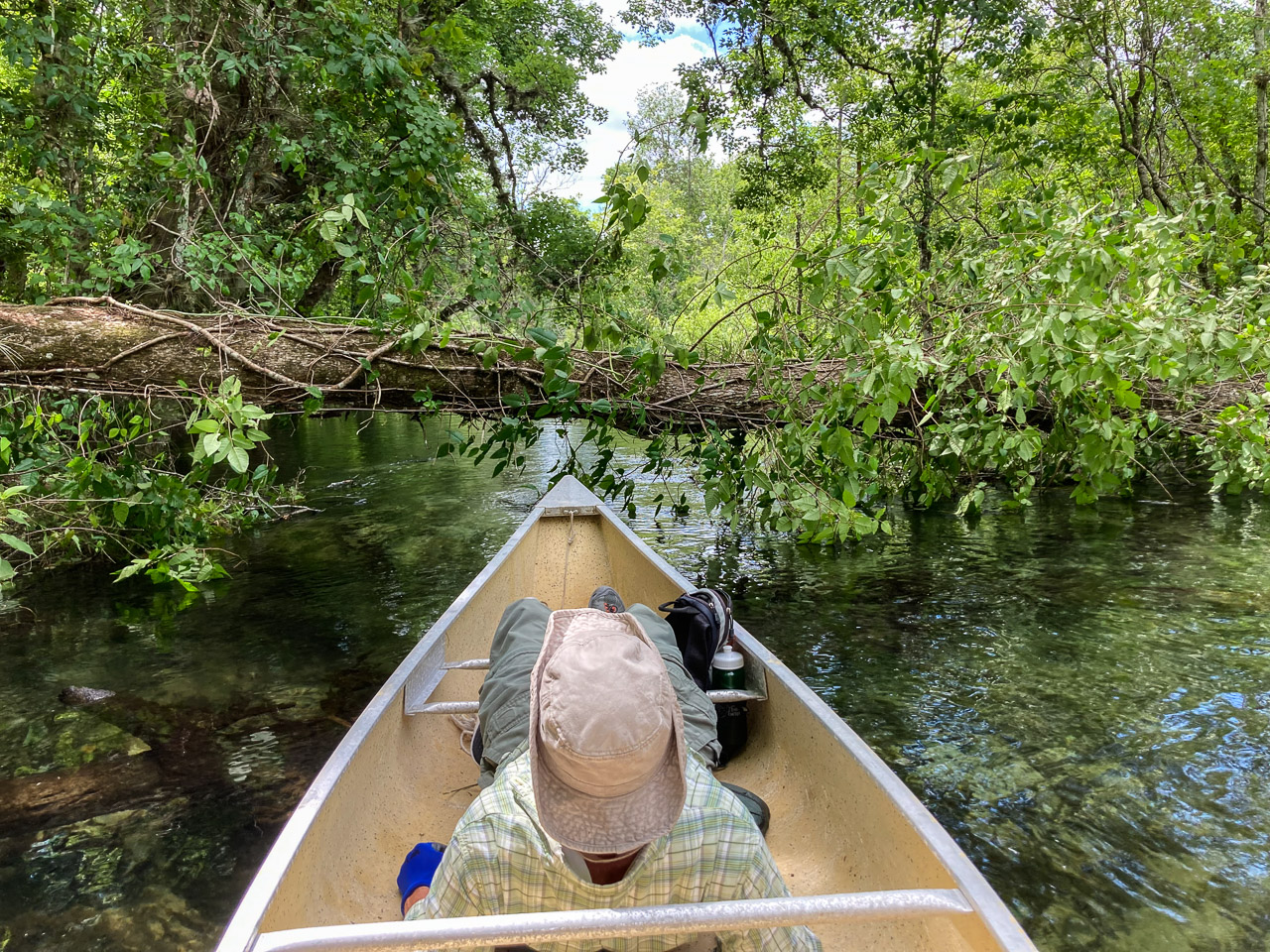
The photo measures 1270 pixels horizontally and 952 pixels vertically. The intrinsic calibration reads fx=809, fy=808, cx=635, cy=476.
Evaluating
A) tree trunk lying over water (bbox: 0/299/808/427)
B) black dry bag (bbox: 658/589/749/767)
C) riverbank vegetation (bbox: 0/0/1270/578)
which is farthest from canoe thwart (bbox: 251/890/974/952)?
tree trunk lying over water (bbox: 0/299/808/427)

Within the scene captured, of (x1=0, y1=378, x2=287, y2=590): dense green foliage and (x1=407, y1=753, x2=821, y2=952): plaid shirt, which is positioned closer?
(x1=407, y1=753, x2=821, y2=952): plaid shirt

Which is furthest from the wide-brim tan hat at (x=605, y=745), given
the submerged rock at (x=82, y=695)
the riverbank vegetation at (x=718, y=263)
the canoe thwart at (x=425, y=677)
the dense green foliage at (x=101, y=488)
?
the submerged rock at (x=82, y=695)

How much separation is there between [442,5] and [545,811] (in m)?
11.7

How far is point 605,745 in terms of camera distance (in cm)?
138

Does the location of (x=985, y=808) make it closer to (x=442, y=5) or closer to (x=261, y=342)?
(x=261, y=342)

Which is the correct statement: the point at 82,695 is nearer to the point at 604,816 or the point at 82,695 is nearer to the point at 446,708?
the point at 446,708

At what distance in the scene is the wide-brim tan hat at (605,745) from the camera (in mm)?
1396

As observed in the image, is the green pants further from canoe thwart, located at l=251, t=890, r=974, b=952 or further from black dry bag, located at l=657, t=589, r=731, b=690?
canoe thwart, located at l=251, t=890, r=974, b=952

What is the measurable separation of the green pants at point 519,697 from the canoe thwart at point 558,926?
52 cm

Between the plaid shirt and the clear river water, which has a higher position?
the plaid shirt

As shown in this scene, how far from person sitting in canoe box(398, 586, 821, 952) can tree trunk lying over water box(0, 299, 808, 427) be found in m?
3.17

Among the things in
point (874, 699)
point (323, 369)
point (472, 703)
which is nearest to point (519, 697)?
point (472, 703)

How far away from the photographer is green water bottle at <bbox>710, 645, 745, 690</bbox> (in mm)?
3025

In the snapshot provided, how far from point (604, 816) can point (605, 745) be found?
181 mm
